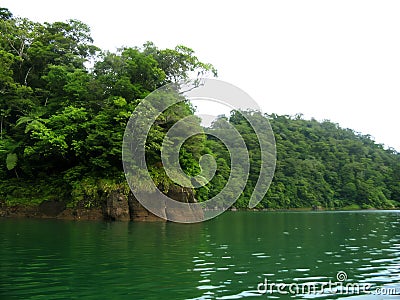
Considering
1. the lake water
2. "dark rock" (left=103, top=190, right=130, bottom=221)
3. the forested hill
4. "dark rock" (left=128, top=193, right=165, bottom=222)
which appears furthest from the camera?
the forested hill

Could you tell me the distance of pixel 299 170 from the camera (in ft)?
252

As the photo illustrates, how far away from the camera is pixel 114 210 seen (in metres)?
28.4

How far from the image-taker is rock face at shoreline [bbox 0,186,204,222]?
28580 mm

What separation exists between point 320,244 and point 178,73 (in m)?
20.9

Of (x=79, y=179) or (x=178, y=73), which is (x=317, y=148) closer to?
(x=178, y=73)

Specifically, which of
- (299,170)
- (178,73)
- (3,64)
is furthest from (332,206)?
(3,64)

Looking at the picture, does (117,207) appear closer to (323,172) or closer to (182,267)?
(182,267)

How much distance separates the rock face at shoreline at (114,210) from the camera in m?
28.6

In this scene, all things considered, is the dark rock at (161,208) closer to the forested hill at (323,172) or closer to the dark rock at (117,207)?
the dark rock at (117,207)

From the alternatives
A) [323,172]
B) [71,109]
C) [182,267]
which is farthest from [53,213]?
[323,172]

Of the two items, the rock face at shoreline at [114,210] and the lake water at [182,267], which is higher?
the rock face at shoreline at [114,210]

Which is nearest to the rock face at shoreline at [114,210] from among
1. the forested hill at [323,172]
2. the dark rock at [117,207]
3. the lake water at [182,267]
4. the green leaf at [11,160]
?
the dark rock at [117,207]

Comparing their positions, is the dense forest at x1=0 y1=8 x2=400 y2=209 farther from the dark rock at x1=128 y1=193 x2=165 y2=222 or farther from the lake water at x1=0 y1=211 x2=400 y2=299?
the lake water at x1=0 y1=211 x2=400 y2=299

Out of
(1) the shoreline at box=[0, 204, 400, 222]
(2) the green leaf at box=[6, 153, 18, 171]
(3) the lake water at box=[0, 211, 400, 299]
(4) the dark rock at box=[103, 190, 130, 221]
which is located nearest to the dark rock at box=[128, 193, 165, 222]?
(1) the shoreline at box=[0, 204, 400, 222]
